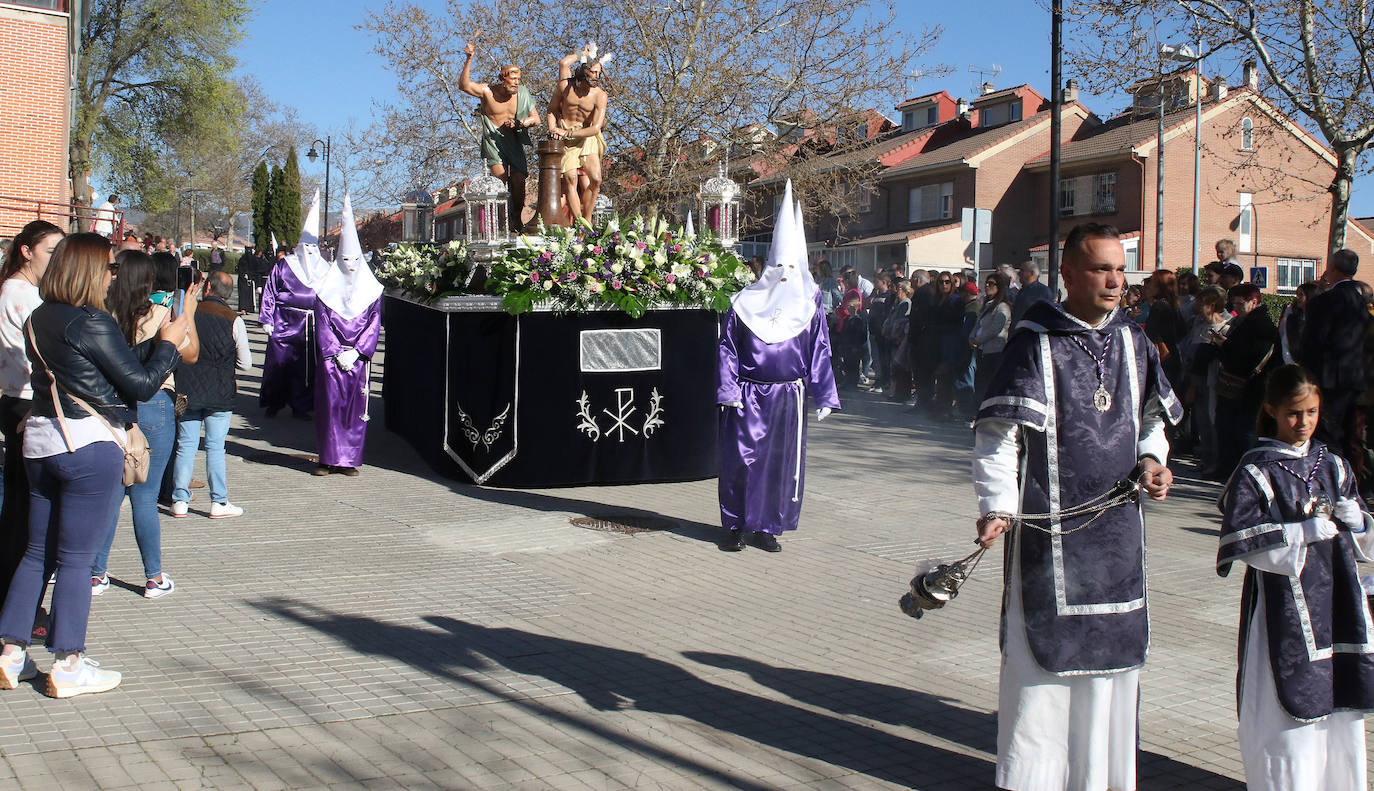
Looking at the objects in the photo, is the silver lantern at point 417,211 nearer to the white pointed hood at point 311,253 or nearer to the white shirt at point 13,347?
the white pointed hood at point 311,253

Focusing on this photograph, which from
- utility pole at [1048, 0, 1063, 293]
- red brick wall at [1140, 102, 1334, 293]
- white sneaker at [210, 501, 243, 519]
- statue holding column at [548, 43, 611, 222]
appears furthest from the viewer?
red brick wall at [1140, 102, 1334, 293]

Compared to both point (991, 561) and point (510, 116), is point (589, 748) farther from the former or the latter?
point (510, 116)

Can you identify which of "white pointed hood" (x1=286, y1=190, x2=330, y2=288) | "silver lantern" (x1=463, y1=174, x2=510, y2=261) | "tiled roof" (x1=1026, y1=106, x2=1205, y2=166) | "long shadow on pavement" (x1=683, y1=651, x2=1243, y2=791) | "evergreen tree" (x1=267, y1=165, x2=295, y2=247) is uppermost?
"tiled roof" (x1=1026, y1=106, x2=1205, y2=166)

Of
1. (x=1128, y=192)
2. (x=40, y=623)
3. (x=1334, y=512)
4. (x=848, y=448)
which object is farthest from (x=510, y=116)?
(x=1128, y=192)

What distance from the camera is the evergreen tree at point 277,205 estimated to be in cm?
4919

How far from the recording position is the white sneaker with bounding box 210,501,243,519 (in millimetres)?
8820

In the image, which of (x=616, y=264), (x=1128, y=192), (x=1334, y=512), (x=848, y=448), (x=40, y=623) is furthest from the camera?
(x=1128, y=192)

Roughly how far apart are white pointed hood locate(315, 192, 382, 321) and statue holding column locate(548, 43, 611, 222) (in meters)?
2.16

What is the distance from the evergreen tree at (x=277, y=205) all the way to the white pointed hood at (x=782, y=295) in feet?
143

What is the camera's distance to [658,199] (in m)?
27.9

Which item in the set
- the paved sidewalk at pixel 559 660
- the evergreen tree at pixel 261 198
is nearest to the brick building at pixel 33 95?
the evergreen tree at pixel 261 198

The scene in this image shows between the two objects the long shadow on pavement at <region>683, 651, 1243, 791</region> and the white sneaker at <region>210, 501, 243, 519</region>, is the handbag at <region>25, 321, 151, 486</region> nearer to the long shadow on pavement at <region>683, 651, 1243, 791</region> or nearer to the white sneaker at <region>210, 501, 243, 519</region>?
the long shadow on pavement at <region>683, 651, 1243, 791</region>

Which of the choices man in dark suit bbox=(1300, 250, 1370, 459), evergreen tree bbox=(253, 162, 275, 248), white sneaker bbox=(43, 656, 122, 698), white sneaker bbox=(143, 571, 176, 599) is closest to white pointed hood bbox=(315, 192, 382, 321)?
white sneaker bbox=(143, 571, 176, 599)

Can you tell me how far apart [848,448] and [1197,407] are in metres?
3.38
